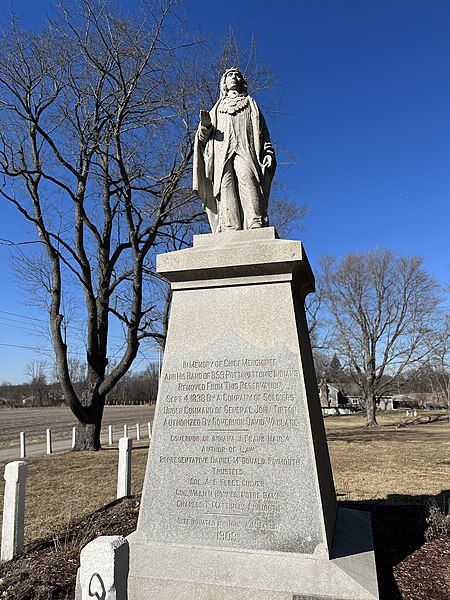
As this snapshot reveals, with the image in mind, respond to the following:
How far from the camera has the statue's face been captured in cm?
505

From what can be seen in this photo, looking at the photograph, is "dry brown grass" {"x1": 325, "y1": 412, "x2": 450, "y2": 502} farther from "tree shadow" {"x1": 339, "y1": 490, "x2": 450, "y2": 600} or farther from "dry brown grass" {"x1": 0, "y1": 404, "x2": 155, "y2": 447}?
"dry brown grass" {"x1": 0, "y1": 404, "x2": 155, "y2": 447}

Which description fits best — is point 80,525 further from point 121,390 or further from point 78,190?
point 121,390

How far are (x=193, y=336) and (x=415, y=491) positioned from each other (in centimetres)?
652

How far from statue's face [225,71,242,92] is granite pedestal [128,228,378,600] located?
1.71 metres

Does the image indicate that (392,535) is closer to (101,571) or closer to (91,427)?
(101,571)

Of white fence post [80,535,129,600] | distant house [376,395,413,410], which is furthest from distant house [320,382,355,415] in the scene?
white fence post [80,535,129,600]

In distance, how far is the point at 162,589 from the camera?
11.0 feet

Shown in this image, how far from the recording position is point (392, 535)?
16.2ft

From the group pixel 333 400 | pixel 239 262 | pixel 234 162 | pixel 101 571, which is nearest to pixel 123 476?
pixel 239 262

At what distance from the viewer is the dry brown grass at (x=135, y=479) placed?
7.49m

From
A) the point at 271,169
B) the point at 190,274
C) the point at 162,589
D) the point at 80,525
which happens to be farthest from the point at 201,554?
the point at 271,169

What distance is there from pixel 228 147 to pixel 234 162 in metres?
0.17

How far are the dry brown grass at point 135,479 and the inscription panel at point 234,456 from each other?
9.42 ft

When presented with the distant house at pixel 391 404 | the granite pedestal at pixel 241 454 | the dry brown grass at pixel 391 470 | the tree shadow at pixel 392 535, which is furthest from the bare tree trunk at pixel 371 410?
the distant house at pixel 391 404
